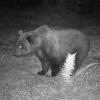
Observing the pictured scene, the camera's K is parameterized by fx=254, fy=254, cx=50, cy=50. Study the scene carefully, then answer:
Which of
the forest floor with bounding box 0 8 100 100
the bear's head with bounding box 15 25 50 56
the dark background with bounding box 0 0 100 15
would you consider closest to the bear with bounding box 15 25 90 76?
the bear's head with bounding box 15 25 50 56

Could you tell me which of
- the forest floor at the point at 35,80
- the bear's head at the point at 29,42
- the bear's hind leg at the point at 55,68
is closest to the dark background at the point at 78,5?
the forest floor at the point at 35,80

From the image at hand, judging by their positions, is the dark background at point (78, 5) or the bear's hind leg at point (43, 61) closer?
the bear's hind leg at point (43, 61)

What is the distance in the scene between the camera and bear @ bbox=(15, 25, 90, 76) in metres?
6.43

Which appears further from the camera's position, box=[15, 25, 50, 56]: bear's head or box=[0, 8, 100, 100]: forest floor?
box=[15, 25, 50, 56]: bear's head

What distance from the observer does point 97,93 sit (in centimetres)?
575

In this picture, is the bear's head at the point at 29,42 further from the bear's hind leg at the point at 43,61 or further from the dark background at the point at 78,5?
the dark background at the point at 78,5

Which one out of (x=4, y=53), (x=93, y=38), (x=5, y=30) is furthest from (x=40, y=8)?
(x=4, y=53)

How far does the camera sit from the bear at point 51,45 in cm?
643

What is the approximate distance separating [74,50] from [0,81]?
81.1 inches

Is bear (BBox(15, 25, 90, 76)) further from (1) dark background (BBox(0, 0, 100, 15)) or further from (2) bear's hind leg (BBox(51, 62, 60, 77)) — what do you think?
(1) dark background (BBox(0, 0, 100, 15))

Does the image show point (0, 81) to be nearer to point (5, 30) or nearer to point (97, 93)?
point (97, 93)

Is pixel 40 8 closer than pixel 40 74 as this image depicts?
No

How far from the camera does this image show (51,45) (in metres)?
6.46

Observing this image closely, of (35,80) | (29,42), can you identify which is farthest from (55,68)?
(29,42)
